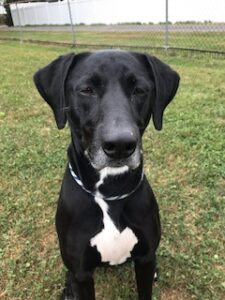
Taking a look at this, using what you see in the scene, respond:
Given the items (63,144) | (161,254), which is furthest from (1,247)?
(63,144)

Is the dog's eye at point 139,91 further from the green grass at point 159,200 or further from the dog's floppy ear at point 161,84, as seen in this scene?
the green grass at point 159,200

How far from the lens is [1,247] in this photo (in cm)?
343

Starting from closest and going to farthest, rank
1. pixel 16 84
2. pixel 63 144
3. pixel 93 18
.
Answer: pixel 63 144, pixel 16 84, pixel 93 18

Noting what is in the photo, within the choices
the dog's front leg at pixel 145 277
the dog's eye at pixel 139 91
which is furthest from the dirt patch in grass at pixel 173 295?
the dog's eye at pixel 139 91

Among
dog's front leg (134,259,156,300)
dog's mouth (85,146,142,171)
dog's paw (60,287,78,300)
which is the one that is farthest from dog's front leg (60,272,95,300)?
dog's mouth (85,146,142,171)

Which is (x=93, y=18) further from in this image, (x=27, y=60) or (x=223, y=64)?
(x=223, y=64)

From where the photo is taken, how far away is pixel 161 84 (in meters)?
2.34

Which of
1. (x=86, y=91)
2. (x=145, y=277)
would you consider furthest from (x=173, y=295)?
(x=86, y=91)

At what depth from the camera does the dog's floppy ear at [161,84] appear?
2.33m

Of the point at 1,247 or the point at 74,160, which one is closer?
the point at 74,160

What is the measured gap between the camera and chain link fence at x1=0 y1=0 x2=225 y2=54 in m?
10.9

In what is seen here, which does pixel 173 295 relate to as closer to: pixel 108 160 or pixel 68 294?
pixel 68 294

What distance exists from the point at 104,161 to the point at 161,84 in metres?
0.52

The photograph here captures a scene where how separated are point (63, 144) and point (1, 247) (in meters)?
1.71
